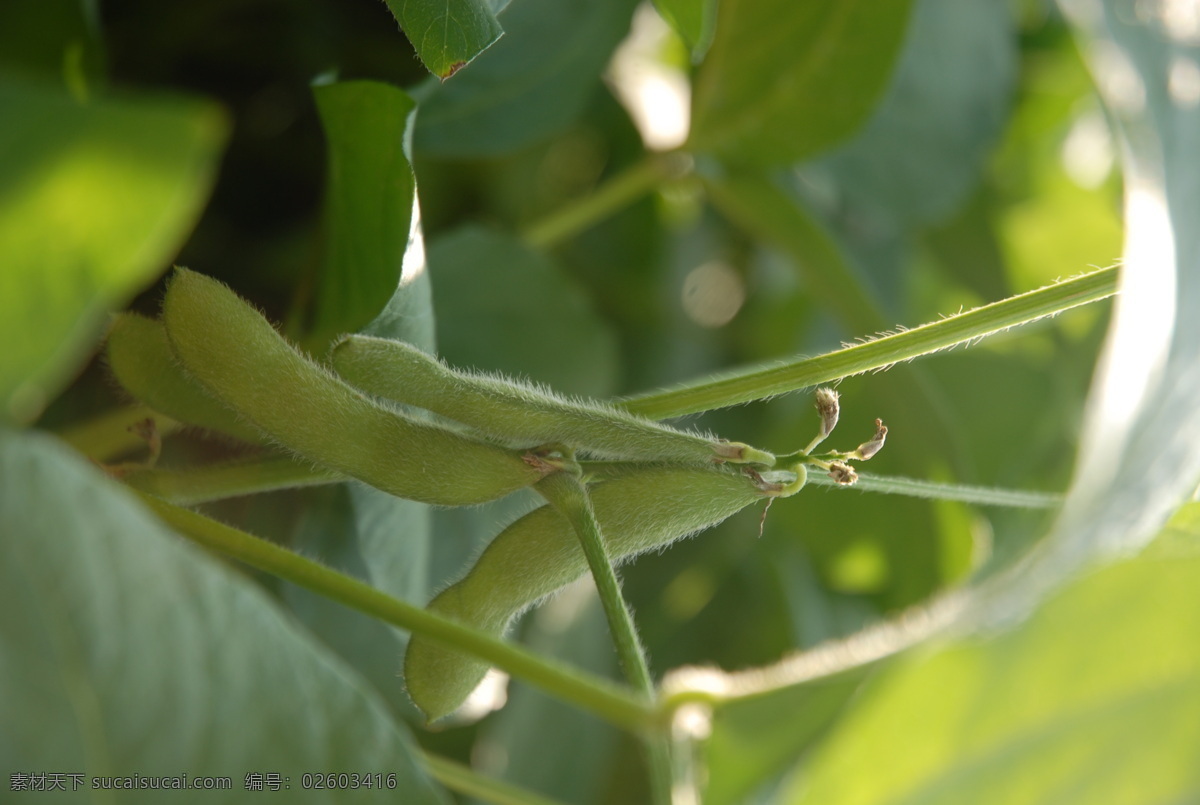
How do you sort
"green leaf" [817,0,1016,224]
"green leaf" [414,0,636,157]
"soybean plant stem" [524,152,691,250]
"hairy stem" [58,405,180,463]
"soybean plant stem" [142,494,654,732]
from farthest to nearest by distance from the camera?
"green leaf" [817,0,1016,224] → "soybean plant stem" [524,152,691,250] → "green leaf" [414,0,636,157] → "hairy stem" [58,405,180,463] → "soybean plant stem" [142,494,654,732]

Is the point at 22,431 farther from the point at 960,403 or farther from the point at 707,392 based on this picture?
the point at 960,403

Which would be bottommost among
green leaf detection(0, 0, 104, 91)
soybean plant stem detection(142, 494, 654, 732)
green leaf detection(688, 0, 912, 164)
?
soybean plant stem detection(142, 494, 654, 732)

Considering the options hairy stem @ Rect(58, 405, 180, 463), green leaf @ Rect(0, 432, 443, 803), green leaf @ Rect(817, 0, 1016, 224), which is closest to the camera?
green leaf @ Rect(0, 432, 443, 803)

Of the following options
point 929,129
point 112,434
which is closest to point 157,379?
point 112,434

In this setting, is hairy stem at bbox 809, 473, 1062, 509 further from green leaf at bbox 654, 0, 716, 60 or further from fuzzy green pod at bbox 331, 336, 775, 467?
green leaf at bbox 654, 0, 716, 60

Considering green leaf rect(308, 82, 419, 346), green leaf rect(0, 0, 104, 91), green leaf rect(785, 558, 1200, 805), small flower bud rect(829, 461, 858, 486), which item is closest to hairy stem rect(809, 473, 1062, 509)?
small flower bud rect(829, 461, 858, 486)

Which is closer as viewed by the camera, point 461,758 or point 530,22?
point 530,22

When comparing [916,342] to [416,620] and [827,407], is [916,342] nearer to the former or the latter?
[827,407]

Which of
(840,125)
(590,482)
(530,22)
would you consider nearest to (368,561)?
(590,482)
